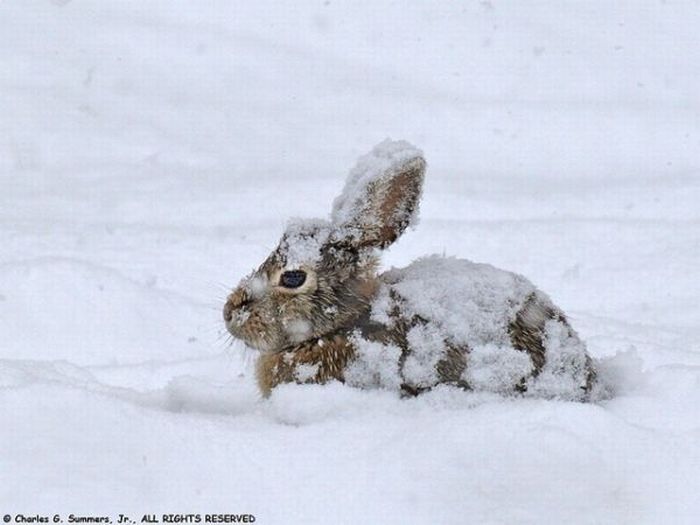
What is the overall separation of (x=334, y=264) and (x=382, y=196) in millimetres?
289

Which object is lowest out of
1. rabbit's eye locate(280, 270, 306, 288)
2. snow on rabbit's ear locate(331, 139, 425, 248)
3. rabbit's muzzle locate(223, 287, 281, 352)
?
rabbit's muzzle locate(223, 287, 281, 352)

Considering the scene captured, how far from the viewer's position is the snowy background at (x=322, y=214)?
2994 millimetres

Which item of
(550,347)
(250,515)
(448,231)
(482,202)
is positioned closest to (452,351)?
(550,347)

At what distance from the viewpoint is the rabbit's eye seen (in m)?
4.07

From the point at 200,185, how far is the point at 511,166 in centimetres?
225

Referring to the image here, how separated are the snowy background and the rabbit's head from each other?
0.68 ft

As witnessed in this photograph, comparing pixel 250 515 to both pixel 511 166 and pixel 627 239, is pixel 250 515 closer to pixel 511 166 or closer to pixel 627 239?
pixel 627 239

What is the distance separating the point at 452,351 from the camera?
374 centimetres

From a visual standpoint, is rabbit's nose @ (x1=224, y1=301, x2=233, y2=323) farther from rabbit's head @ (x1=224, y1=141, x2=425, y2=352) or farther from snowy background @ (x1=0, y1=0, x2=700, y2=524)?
snowy background @ (x1=0, y1=0, x2=700, y2=524)

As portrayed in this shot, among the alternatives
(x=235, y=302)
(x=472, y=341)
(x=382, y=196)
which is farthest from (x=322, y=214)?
(x=472, y=341)

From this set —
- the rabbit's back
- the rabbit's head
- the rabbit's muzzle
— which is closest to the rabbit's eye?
the rabbit's head

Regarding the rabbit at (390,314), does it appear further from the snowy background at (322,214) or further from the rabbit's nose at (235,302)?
the snowy background at (322,214)

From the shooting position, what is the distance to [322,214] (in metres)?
7.89

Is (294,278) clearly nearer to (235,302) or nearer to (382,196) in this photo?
(235,302)
